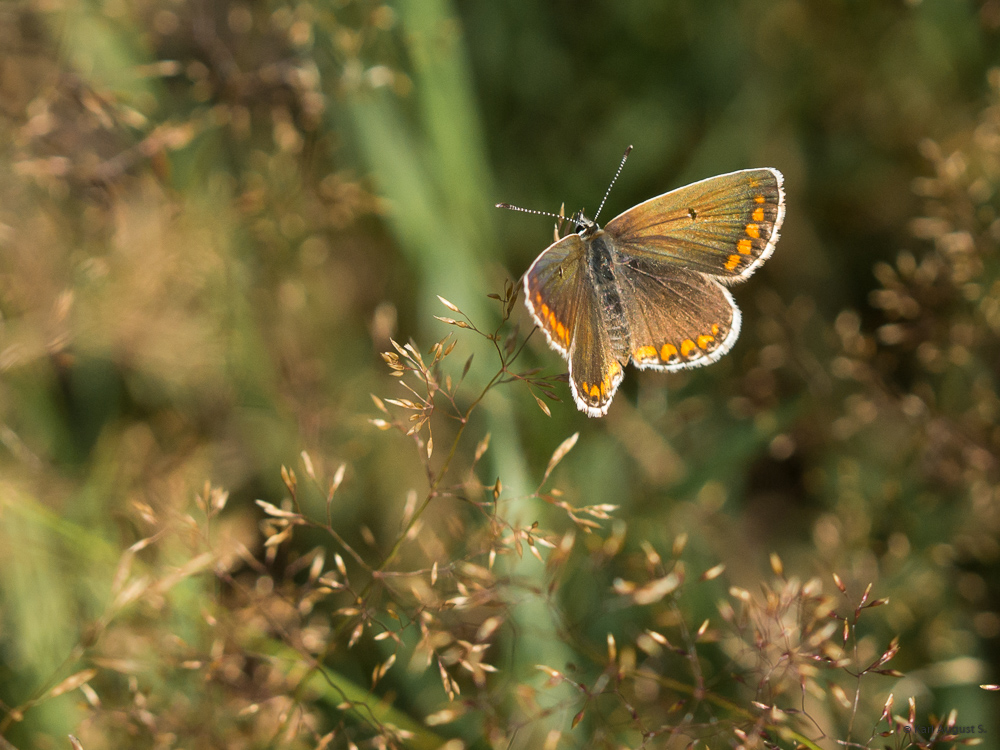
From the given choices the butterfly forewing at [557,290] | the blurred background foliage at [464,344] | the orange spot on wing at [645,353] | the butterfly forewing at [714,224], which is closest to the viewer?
the butterfly forewing at [557,290]

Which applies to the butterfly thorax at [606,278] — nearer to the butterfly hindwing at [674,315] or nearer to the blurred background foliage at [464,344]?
the butterfly hindwing at [674,315]

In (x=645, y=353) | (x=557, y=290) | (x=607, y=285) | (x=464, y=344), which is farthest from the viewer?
(x=464, y=344)

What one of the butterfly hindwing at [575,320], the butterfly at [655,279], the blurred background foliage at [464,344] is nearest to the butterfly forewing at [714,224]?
the butterfly at [655,279]

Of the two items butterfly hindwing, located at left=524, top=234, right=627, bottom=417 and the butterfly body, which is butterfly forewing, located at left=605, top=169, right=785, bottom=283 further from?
butterfly hindwing, located at left=524, top=234, right=627, bottom=417

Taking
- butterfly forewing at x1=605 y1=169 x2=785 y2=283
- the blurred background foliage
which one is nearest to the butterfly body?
butterfly forewing at x1=605 y1=169 x2=785 y2=283

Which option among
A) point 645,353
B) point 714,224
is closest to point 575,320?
point 645,353

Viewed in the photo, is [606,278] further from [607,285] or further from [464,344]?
[464,344]
